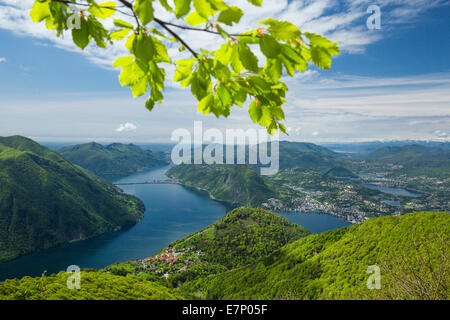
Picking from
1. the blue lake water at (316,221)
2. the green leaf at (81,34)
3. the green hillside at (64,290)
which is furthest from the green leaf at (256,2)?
the blue lake water at (316,221)

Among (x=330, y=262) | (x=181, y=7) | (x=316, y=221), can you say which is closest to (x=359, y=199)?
(x=316, y=221)

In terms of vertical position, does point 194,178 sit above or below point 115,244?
above

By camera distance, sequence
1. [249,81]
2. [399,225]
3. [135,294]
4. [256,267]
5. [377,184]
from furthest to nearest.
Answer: [377,184], [256,267], [399,225], [135,294], [249,81]

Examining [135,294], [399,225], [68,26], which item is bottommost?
[135,294]

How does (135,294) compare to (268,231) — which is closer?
(135,294)

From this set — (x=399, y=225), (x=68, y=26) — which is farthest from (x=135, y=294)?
(x=399, y=225)

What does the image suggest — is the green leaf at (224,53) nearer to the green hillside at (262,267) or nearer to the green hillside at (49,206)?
the green hillside at (262,267)
